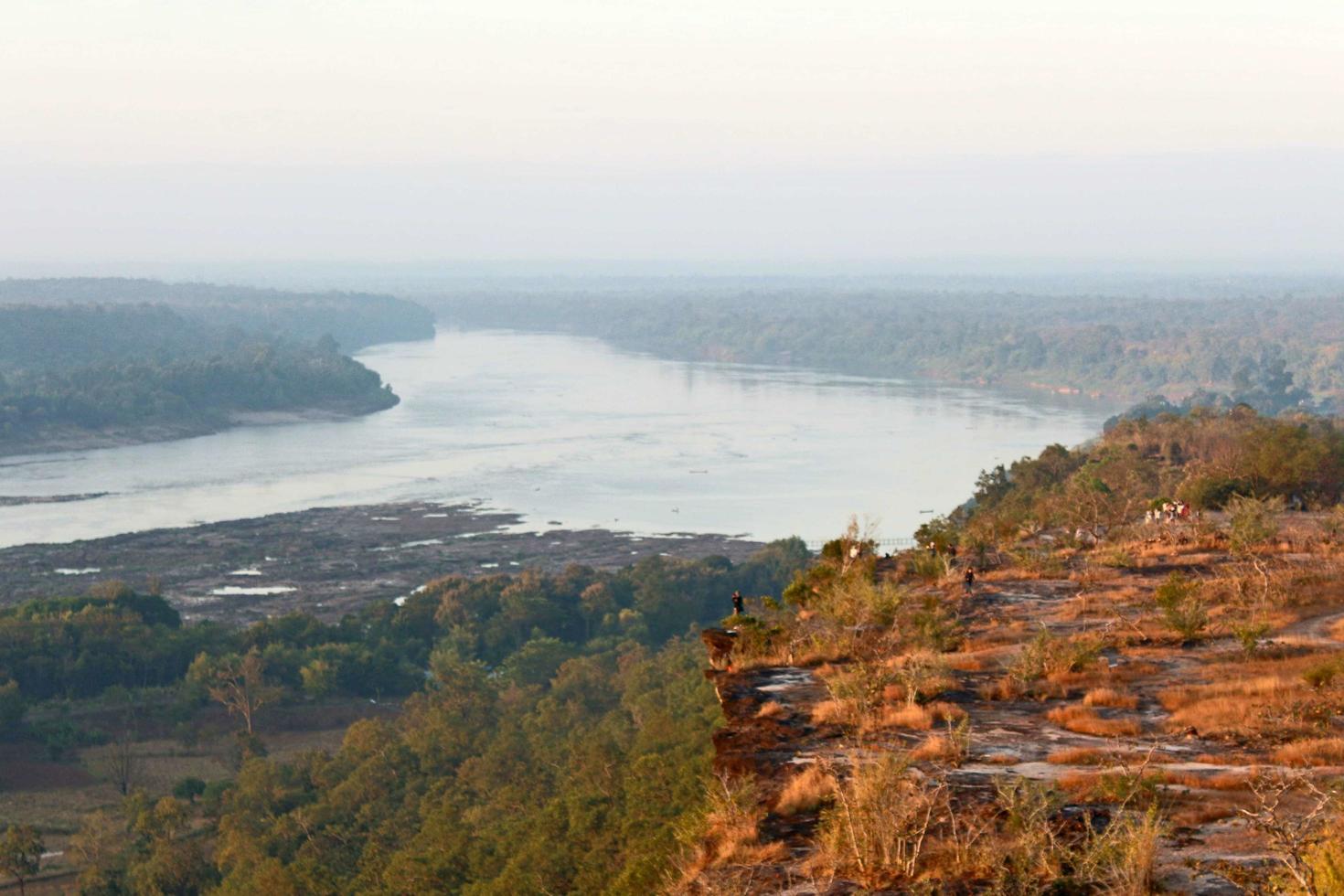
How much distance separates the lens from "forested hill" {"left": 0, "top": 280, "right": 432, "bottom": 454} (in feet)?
301

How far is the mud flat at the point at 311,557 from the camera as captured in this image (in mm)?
48281

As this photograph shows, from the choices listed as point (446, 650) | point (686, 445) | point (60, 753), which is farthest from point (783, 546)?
point (686, 445)

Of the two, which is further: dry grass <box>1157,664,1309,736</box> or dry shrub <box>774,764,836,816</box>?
dry grass <box>1157,664,1309,736</box>

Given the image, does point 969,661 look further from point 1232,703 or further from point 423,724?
point 423,724

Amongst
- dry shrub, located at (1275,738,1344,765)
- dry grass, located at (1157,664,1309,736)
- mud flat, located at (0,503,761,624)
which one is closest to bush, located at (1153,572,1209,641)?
dry grass, located at (1157,664,1309,736)

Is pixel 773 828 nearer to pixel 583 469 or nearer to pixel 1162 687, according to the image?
pixel 1162 687

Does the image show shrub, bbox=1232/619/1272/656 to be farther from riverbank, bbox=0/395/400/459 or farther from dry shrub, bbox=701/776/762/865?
riverbank, bbox=0/395/400/459

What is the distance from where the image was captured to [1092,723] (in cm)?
1102

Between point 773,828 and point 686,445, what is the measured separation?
6933cm

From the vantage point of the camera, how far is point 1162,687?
12.3 metres

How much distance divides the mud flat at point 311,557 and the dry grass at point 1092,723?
121 feet

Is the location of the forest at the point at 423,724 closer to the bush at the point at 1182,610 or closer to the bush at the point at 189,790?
the bush at the point at 189,790

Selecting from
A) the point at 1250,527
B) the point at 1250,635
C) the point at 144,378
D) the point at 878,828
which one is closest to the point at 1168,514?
the point at 1250,527

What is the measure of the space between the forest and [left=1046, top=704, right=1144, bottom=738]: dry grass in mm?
2816
